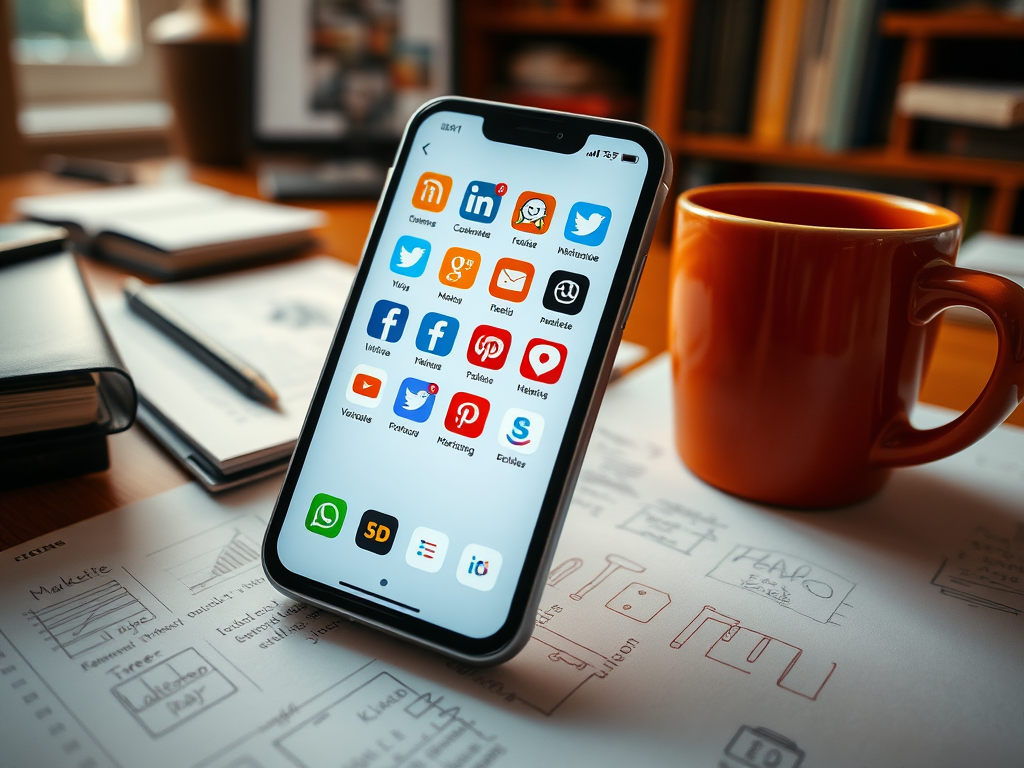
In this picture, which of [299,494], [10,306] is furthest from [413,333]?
[10,306]

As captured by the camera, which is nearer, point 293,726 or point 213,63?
point 293,726

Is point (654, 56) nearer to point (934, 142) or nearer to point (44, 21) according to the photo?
point (934, 142)

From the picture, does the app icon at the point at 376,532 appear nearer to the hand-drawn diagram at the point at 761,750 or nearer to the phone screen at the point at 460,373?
the phone screen at the point at 460,373

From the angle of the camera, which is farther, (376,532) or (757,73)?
(757,73)

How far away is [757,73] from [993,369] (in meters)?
0.95

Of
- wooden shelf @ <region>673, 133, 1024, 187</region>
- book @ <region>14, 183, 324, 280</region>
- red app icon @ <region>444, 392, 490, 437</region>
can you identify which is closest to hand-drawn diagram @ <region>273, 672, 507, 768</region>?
red app icon @ <region>444, 392, 490, 437</region>

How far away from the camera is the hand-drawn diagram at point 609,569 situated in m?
0.33

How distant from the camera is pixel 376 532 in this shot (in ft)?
1.03

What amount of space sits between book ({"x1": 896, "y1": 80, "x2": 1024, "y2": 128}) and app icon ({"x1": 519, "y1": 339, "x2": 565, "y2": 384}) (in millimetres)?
783

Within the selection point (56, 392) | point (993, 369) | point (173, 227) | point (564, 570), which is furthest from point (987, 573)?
point (173, 227)

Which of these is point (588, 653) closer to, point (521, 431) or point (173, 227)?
point (521, 431)

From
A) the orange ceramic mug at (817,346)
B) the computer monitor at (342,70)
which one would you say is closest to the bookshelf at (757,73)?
the computer monitor at (342,70)

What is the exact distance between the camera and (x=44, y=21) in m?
1.63

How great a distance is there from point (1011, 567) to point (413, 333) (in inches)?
11.8
